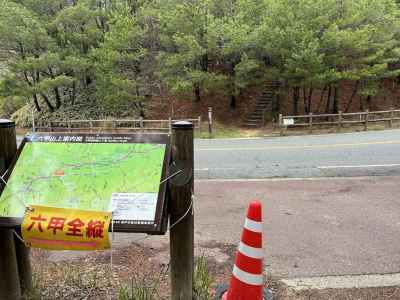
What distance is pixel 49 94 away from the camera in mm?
25203

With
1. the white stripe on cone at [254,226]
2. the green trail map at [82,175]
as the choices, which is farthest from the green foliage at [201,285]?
the green trail map at [82,175]

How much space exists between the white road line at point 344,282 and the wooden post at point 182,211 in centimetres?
115

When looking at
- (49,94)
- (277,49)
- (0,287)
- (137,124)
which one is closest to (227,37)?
(277,49)

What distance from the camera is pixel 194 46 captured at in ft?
60.0

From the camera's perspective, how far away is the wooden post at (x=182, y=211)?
242 cm

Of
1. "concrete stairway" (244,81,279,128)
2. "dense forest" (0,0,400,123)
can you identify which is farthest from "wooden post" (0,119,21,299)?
"concrete stairway" (244,81,279,128)

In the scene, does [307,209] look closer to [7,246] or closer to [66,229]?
[66,229]

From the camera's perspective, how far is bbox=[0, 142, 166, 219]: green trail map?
236 cm

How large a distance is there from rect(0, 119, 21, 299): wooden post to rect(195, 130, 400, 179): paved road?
5.29 m

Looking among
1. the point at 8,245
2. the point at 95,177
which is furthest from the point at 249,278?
the point at 8,245

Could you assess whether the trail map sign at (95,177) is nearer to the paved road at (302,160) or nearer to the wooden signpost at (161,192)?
the wooden signpost at (161,192)

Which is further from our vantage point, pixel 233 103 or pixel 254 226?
pixel 233 103

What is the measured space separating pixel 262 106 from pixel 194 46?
5748 mm

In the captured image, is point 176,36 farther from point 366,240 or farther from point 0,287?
point 0,287
